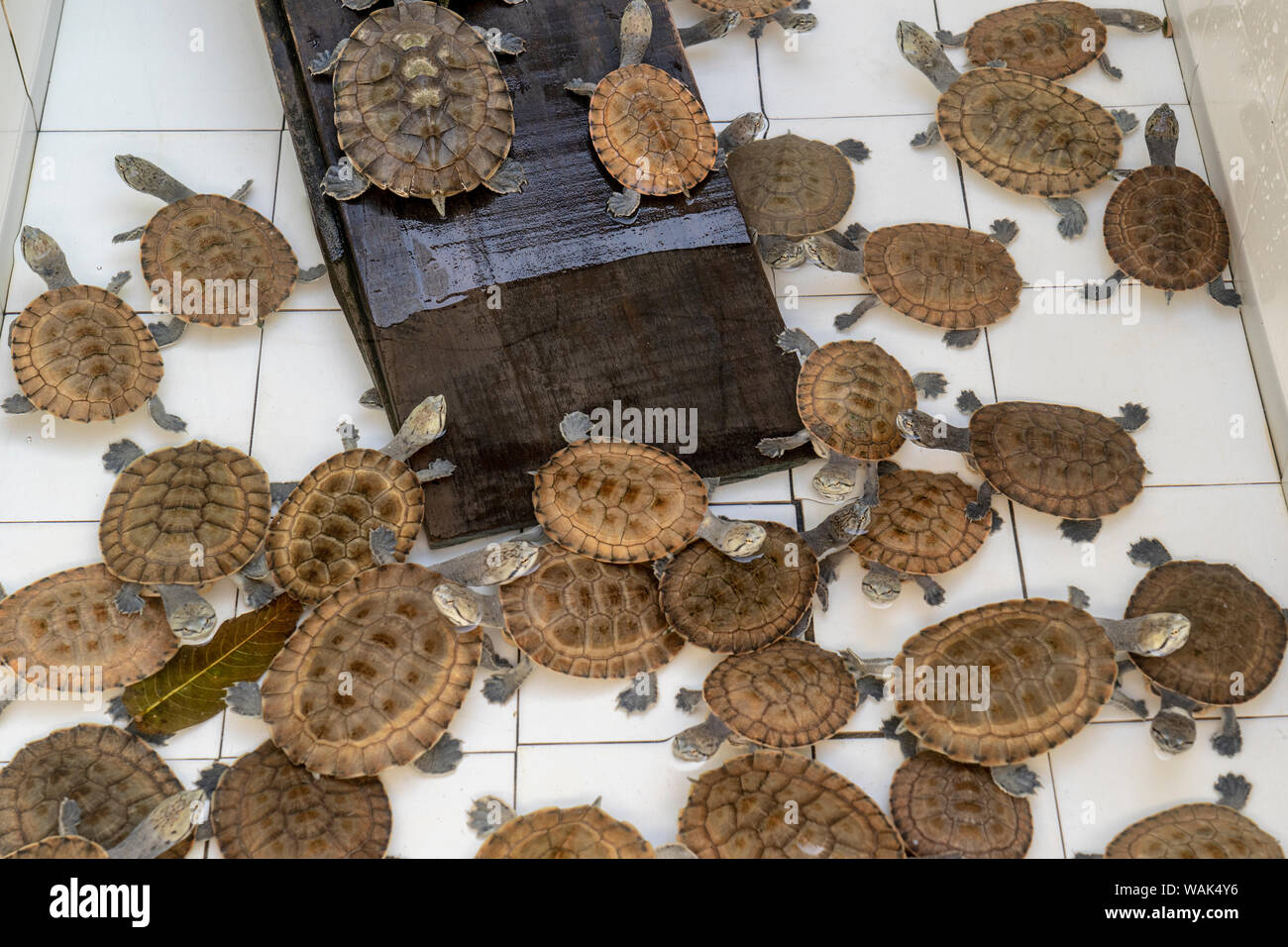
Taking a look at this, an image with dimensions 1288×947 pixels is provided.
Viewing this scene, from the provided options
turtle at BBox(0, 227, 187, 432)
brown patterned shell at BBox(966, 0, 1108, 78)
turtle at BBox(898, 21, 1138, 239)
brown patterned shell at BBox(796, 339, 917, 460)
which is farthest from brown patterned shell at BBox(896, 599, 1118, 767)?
turtle at BBox(0, 227, 187, 432)

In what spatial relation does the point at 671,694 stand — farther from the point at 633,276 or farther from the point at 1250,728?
the point at 1250,728

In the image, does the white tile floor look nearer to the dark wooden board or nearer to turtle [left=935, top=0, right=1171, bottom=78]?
turtle [left=935, top=0, right=1171, bottom=78]

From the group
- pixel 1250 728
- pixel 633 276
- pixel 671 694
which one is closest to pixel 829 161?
pixel 633 276

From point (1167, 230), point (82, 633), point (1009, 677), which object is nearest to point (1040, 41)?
point (1167, 230)

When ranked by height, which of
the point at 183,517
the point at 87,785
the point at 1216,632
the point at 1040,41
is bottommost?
the point at 87,785

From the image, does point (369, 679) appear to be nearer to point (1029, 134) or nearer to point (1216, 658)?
point (1216, 658)

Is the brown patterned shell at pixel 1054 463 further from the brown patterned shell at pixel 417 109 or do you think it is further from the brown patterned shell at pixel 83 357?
the brown patterned shell at pixel 83 357

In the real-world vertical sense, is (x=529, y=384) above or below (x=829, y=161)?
below

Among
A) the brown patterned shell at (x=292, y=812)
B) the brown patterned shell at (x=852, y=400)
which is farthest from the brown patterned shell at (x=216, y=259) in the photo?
the brown patterned shell at (x=852, y=400)
